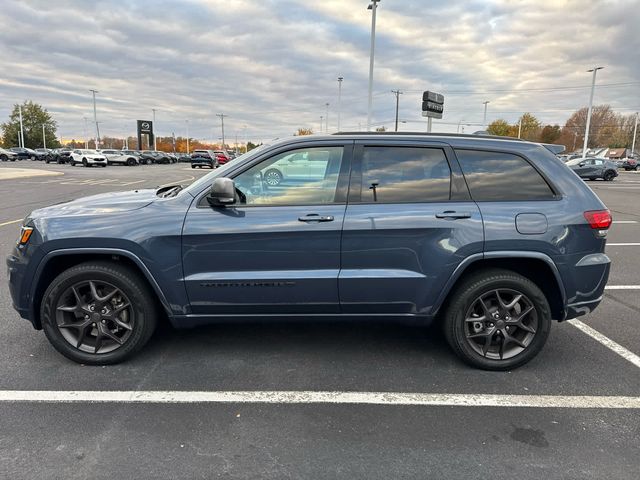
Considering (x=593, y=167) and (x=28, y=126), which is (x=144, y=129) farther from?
(x=593, y=167)

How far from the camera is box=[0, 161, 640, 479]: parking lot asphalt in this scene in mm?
2371

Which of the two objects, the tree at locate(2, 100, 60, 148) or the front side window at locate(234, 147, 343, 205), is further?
the tree at locate(2, 100, 60, 148)

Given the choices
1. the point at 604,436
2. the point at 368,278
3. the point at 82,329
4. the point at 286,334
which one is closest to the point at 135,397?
the point at 82,329

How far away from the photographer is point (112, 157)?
157 ft

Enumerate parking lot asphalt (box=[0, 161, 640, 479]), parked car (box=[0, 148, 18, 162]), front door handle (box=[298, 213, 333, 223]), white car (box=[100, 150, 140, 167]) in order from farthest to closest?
parked car (box=[0, 148, 18, 162]), white car (box=[100, 150, 140, 167]), front door handle (box=[298, 213, 333, 223]), parking lot asphalt (box=[0, 161, 640, 479])

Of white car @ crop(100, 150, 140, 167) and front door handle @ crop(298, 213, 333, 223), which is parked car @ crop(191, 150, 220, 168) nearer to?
white car @ crop(100, 150, 140, 167)

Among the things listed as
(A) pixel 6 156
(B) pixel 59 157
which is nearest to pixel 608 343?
(B) pixel 59 157

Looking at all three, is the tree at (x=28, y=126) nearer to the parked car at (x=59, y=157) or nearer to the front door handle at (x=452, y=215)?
the parked car at (x=59, y=157)

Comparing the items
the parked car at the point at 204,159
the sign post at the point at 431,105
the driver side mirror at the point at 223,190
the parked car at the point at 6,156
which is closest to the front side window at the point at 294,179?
the driver side mirror at the point at 223,190

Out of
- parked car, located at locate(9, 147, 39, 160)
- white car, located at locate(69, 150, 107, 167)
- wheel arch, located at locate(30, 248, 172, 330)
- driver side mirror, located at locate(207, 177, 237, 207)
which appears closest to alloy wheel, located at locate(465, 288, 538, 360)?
driver side mirror, located at locate(207, 177, 237, 207)

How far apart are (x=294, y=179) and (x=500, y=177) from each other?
1575mm

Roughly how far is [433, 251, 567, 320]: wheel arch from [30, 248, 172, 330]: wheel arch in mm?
2127

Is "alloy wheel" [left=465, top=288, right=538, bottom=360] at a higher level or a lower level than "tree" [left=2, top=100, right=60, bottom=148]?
lower

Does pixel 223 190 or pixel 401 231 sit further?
pixel 401 231
